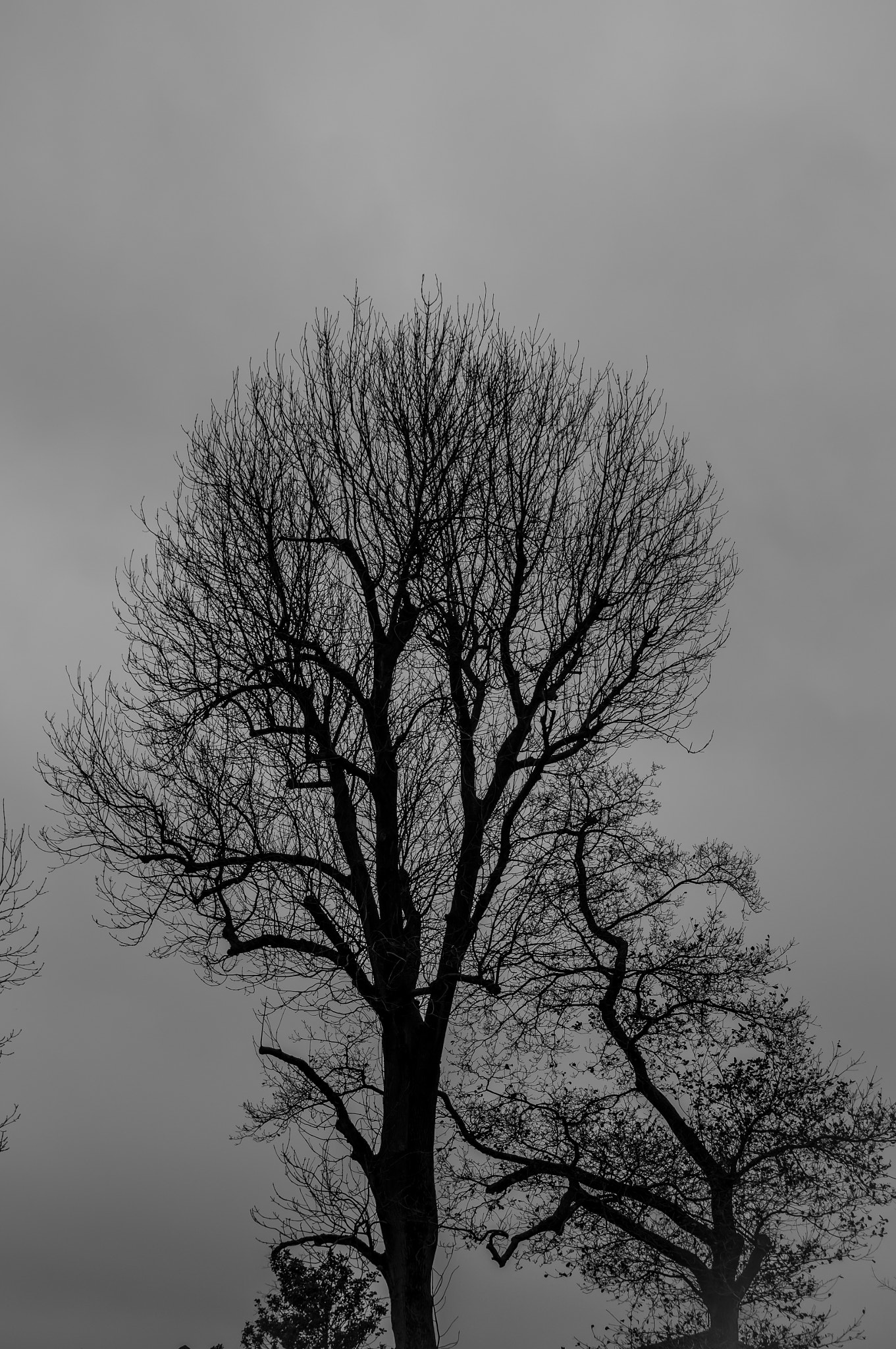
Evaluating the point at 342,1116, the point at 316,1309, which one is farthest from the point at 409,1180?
the point at 316,1309

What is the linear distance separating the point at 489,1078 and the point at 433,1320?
417 centimetres

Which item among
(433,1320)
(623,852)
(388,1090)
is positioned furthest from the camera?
(623,852)

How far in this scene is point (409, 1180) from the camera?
416 inches

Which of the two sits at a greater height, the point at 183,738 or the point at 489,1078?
the point at 183,738

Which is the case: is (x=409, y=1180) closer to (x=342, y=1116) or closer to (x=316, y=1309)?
(x=342, y=1116)

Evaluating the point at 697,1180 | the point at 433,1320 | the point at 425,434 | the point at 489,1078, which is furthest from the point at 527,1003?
the point at 425,434

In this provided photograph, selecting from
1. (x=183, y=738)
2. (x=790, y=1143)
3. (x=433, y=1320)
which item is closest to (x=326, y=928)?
(x=183, y=738)

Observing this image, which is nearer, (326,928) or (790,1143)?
(326,928)

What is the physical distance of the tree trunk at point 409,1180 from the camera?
403 inches

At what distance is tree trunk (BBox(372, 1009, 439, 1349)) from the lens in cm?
1023

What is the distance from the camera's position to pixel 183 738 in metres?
11.5

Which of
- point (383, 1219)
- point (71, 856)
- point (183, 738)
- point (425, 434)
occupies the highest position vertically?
point (425, 434)

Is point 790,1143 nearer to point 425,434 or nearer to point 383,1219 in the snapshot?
point 383,1219

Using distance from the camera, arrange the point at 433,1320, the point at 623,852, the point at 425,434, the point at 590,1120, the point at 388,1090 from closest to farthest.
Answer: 1. the point at 433,1320
2. the point at 388,1090
3. the point at 425,434
4. the point at 623,852
5. the point at 590,1120
